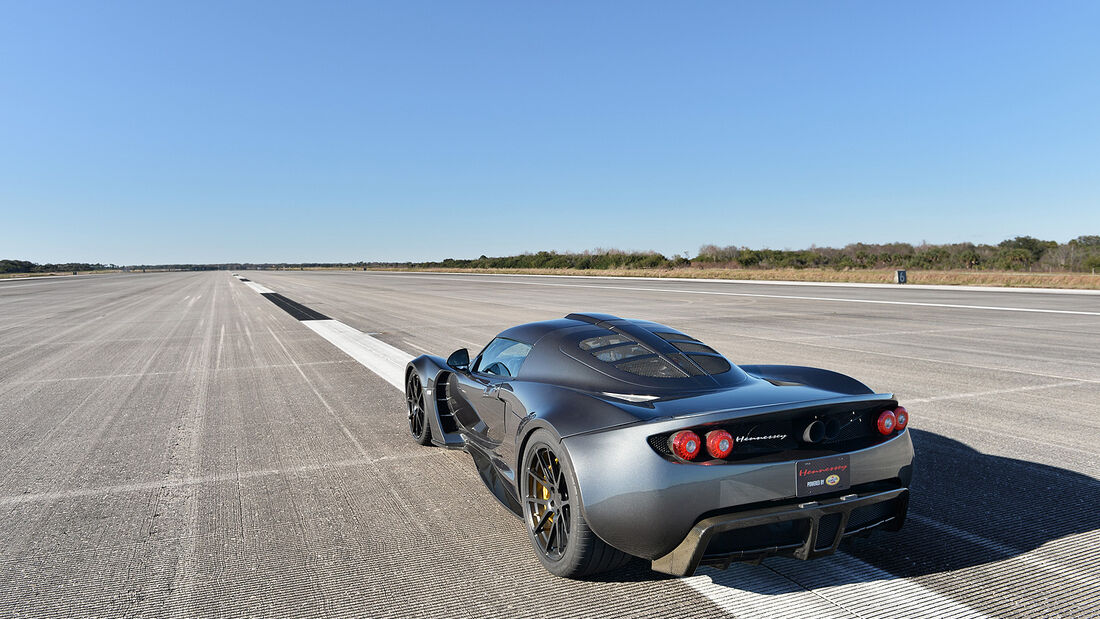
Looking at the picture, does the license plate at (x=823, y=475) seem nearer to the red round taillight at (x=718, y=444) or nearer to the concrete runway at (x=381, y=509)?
the red round taillight at (x=718, y=444)

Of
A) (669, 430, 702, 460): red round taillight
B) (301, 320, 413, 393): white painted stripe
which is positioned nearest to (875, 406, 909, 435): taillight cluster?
(669, 430, 702, 460): red round taillight

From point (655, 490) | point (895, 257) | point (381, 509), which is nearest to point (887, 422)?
point (655, 490)

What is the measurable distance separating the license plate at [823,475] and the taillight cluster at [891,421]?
Result: 31 cm

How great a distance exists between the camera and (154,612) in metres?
2.98

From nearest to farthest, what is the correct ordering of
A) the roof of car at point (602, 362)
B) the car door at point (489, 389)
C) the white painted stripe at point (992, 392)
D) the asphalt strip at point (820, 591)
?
1. the asphalt strip at point (820, 591)
2. the roof of car at point (602, 362)
3. the car door at point (489, 389)
4. the white painted stripe at point (992, 392)

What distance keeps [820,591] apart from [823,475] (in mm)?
575

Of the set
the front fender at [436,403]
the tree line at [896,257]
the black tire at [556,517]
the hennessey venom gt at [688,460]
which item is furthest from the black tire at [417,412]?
the tree line at [896,257]

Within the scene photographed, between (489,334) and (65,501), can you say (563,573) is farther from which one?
(489,334)

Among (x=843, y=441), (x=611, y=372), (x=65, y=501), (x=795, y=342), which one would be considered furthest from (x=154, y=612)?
(x=795, y=342)

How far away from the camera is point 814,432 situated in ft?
9.67

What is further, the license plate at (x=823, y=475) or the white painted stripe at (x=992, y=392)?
the white painted stripe at (x=992, y=392)

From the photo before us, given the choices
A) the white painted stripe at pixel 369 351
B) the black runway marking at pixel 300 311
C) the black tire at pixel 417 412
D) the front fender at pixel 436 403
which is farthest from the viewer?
the black runway marking at pixel 300 311

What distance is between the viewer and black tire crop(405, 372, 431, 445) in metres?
5.61

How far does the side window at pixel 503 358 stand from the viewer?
13.7ft
